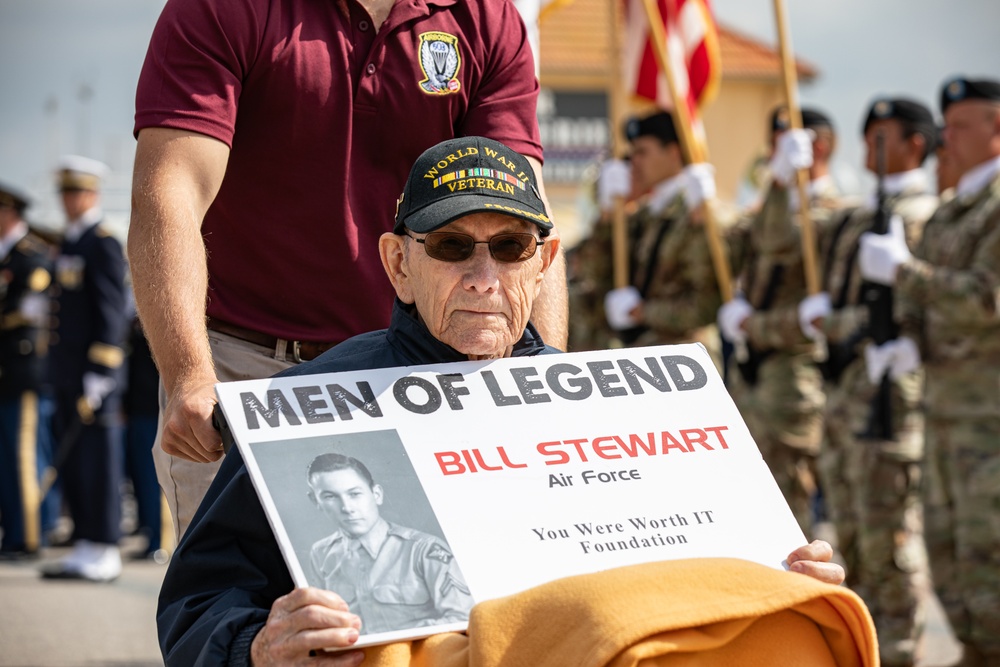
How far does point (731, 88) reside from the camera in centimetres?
3575

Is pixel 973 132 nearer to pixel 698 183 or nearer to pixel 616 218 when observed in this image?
pixel 698 183

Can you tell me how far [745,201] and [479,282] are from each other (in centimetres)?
1347

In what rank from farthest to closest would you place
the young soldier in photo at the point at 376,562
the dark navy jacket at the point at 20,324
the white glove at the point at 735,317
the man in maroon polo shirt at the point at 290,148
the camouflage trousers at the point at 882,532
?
1. the dark navy jacket at the point at 20,324
2. the white glove at the point at 735,317
3. the camouflage trousers at the point at 882,532
4. the man in maroon polo shirt at the point at 290,148
5. the young soldier in photo at the point at 376,562

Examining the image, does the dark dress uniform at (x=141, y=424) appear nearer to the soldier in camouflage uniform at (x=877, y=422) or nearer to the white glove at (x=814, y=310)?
the white glove at (x=814, y=310)

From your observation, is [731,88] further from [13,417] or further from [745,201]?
[13,417]

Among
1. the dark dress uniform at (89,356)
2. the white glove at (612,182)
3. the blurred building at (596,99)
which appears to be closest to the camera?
the dark dress uniform at (89,356)

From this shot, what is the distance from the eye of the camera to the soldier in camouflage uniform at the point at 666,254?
895cm

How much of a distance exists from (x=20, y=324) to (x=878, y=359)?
658 cm

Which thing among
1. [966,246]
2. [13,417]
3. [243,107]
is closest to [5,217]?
[13,417]

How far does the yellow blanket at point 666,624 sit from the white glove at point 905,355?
448cm

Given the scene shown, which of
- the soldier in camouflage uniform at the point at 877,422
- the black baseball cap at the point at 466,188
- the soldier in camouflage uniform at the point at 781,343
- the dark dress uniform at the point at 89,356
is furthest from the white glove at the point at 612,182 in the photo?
the black baseball cap at the point at 466,188

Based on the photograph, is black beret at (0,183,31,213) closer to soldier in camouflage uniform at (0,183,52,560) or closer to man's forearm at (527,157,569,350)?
soldier in camouflage uniform at (0,183,52,560)

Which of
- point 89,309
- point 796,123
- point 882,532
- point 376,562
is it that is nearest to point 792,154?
point 796,123

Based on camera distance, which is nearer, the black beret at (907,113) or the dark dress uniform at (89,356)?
the black beret at (907,113)
